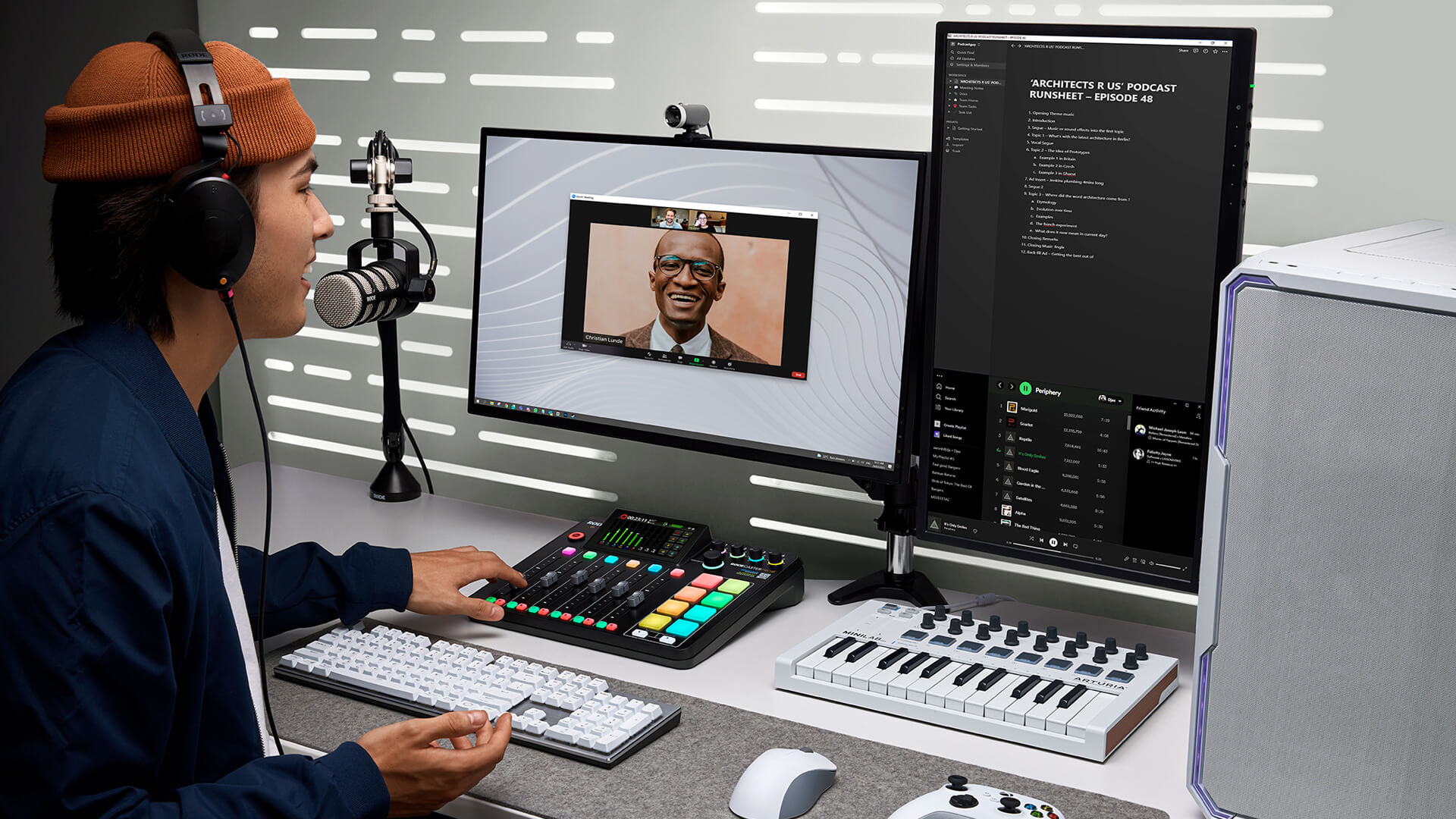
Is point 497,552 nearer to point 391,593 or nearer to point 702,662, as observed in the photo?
point 391,593

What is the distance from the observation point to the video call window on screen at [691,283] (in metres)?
1.41

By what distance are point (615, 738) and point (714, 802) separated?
11 centimetres

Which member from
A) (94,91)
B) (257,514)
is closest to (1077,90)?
(94,91)

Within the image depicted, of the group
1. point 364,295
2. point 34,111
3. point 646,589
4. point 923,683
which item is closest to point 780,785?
point 923,683

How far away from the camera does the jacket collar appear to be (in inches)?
37.7

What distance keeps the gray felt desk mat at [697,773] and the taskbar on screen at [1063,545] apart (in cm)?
29

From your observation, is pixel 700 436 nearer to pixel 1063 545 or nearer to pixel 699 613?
pixel 699 613

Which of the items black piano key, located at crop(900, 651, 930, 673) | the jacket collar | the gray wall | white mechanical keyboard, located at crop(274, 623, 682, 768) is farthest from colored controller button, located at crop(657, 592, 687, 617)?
the gray wall

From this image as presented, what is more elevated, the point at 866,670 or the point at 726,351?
the point at 726,351

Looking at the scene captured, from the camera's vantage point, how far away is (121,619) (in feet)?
2.78

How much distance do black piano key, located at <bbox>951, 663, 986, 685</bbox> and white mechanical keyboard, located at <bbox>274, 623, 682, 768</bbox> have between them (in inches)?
10.3

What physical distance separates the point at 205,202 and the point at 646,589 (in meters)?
0.65

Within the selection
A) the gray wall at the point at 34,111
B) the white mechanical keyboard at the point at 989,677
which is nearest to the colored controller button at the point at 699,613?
the white mechanical keyboard at the point at 989,677

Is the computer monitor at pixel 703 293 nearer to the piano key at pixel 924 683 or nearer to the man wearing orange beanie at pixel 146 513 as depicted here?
the piano key at pixel 924 683
